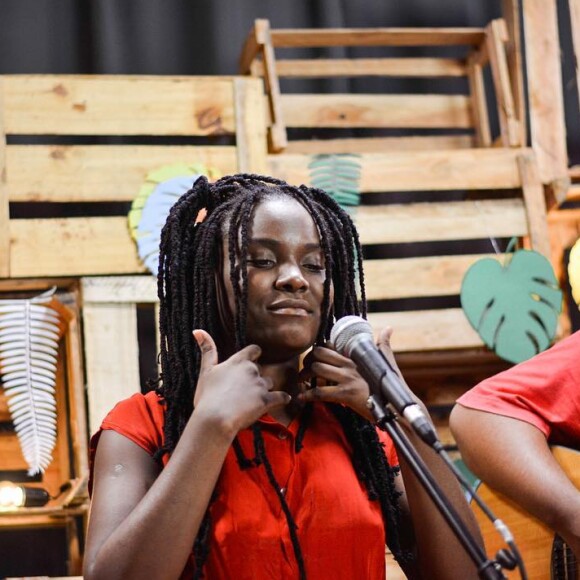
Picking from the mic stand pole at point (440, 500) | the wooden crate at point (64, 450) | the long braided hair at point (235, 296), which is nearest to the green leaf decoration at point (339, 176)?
the wooden crate at point (64, 450)

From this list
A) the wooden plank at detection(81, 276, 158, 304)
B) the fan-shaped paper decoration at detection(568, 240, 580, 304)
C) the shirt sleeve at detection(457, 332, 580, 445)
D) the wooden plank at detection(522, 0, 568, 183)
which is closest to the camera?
the shirt sleeve at detection(457, 332, 580, 445)

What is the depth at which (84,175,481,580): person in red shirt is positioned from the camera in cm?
140

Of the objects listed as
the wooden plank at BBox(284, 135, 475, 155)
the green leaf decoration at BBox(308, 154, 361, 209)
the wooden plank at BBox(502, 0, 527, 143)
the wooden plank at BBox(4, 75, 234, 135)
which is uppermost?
the wooden plank at BBox(502, 0, 527, 143)

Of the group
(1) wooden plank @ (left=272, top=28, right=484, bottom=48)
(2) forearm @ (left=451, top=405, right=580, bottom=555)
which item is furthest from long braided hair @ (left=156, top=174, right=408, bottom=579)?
(1) wooden plank @ (left=272, top=28, right=484, bottom=48)

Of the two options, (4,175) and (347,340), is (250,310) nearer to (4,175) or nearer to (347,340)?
(347,340)

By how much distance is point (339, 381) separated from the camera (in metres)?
1.53

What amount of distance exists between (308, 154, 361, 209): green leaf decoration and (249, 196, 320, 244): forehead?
180 centimetres

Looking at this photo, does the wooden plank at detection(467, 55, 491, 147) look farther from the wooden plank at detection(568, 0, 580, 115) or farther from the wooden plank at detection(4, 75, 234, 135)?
the wooden plank at detection(4, 75, 234, 135)

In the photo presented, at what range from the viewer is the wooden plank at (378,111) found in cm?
394

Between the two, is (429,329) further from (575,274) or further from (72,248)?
(72,248)

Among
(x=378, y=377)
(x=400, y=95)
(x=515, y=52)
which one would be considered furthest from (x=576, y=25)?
(x=378, y=377)

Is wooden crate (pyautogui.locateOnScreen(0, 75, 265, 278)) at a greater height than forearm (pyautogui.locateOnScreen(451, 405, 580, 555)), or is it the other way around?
wooden crate (pyautogui.locateOnScreen(0, 75, 265, 278))

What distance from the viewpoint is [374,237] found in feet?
11.6

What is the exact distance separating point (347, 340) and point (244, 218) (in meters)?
0.37
